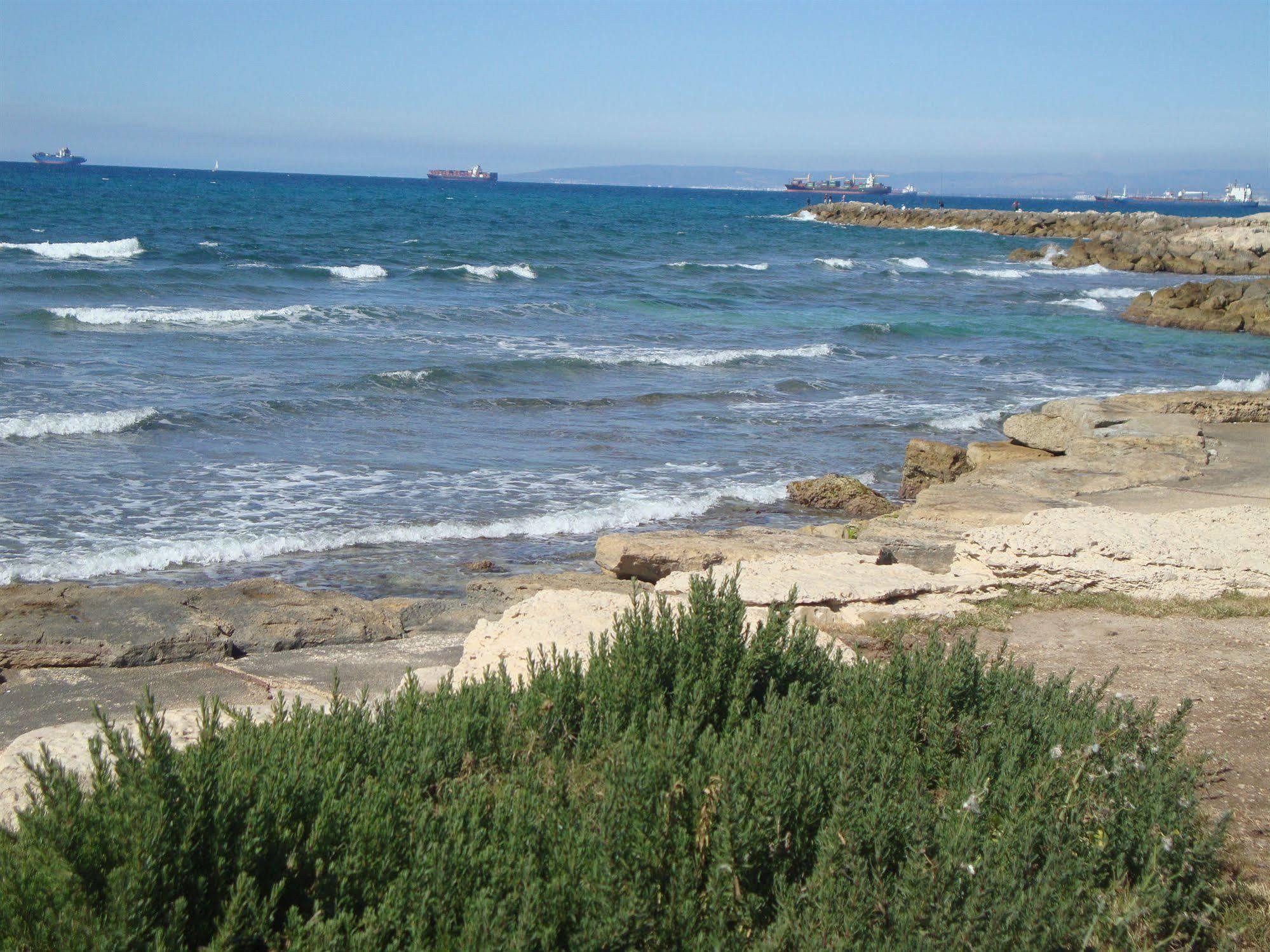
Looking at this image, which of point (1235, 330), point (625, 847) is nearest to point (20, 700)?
point (625, 847)

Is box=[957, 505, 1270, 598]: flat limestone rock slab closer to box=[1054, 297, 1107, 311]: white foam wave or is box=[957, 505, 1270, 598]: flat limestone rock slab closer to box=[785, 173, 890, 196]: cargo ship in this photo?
box=[1054, 297, 1107, 311]: white foam wave

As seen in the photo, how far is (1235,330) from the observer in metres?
30.3

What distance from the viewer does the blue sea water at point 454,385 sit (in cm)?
1074

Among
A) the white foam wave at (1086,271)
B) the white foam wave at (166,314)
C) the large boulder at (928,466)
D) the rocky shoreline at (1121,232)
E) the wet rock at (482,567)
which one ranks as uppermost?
the rocky shoreline at (1121,232)

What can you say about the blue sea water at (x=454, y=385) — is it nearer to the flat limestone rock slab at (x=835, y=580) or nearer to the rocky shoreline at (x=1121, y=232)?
the flat limestone rock slab at (x=835, y=580)

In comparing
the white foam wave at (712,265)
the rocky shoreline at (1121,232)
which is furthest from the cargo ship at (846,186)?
the white foam wave at (712,265)

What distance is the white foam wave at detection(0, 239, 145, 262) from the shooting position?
35597mm

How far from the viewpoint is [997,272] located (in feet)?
155

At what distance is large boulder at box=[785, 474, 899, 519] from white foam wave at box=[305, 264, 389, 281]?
81.2 feet

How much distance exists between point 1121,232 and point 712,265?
35.4 m

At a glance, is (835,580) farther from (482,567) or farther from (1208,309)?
(1208,309)

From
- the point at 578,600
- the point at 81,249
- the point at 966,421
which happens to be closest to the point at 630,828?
the point at 578,600

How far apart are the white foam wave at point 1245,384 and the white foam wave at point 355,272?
24.0 metres

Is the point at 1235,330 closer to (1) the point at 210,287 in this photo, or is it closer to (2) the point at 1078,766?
(1) the point at 210,287
